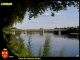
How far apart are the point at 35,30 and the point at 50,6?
3.18 feet

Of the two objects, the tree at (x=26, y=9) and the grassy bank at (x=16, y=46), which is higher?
the tree at (x=26, y=9)

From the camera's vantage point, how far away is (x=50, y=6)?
6832 millimetres

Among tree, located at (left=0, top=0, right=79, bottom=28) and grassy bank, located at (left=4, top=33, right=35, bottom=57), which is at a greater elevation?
tree, located at (left=0, top=0, right=79, bottom=28)

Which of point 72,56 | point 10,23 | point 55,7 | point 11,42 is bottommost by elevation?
point 72,56

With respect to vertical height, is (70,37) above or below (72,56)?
above

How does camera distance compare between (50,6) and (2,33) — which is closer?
(2,33)

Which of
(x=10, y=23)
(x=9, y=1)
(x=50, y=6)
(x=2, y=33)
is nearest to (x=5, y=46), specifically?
(x=2, y=33)

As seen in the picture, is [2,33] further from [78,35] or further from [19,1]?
[78,35]

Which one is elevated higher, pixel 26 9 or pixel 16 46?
pixel 26 9

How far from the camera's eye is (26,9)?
6.80m

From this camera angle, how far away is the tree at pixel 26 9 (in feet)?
21.2

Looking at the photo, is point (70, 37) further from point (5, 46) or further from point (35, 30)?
point (5, 46)

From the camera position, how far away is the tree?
21.2ft

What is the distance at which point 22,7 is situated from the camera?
667cm
